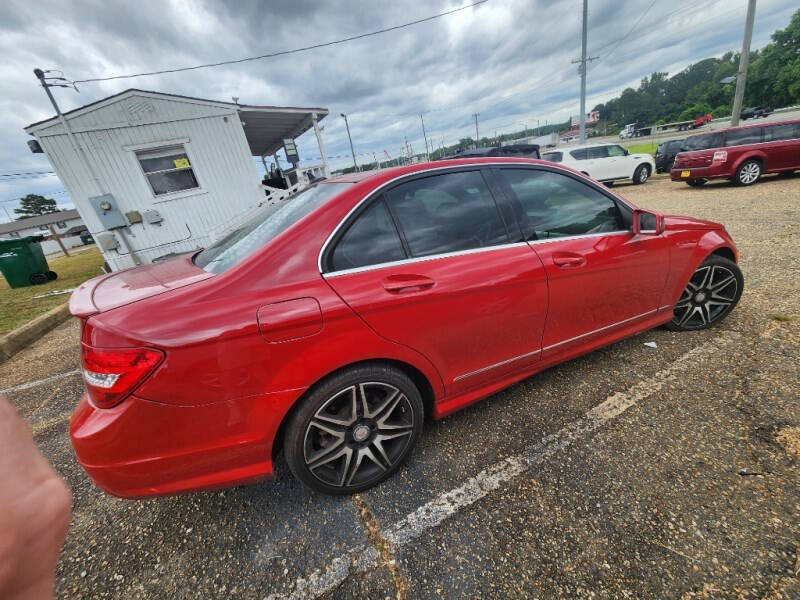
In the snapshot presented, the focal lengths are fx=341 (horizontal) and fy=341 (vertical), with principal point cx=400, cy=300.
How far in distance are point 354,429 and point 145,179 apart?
9318mm

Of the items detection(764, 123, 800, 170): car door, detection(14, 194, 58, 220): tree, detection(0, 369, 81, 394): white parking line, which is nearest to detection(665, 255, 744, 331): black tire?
detection(0, 369, 81, 394): white parking line

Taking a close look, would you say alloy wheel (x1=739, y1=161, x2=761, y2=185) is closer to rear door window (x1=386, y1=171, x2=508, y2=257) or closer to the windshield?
rear door window (x1=386, y1=171, x2=508, y2=257)

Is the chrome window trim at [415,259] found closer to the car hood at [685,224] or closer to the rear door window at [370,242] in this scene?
the rear door window at [370,242]

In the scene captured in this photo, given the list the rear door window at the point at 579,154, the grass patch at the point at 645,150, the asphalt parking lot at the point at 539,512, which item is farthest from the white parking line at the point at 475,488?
the grass patch at the point at 645,150

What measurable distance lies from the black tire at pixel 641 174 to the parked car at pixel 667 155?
1.99 metres

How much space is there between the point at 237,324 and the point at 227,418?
0.42 metres

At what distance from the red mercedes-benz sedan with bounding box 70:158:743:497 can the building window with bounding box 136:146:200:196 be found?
26.5 ft

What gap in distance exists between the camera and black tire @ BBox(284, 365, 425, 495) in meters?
1.63

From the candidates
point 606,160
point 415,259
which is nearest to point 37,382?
point 415,259

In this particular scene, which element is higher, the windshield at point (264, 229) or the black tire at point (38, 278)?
the windshield at point (264, 229)

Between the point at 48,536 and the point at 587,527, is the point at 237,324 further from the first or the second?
the point at 587,527

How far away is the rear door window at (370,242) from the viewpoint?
5.42 ft

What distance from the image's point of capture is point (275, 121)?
11.0 meters

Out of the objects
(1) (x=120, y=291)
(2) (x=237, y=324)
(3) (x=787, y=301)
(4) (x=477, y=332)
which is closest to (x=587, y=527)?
(4) (x=477, y=332)
